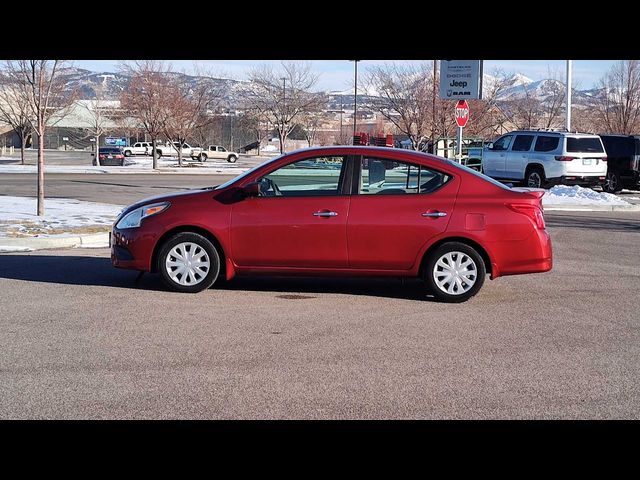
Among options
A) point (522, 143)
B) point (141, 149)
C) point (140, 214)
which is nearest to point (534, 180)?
point (522, 143)

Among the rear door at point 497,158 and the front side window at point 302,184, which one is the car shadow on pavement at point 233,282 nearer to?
the front side window at point 302,184

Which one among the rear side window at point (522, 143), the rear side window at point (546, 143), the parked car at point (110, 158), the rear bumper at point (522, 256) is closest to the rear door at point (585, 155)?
the rear side window at point (546, 143)

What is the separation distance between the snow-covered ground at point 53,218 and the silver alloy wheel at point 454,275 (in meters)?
7.33

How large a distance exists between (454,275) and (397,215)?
90 centimetres

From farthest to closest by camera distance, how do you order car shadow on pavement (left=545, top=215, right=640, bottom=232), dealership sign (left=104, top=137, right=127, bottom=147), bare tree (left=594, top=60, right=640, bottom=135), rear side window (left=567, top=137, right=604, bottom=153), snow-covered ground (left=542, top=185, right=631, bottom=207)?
dealership sign (left=104, top=137, right=127, bottom=147), bare tree (left=594, top=60, right=640, bottom=135), rear side window (left=567, top=137, right=604, bottom=153), snow-covered ground (left=542, top=185, right=631, bottom=207), car shadow on pavement (left=545, top=215, right=640, bottom=232)

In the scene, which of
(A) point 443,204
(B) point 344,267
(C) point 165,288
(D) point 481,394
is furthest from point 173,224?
(D) point 481,394

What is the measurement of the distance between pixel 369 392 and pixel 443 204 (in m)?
3.70

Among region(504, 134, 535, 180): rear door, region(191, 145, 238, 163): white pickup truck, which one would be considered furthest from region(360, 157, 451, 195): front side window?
region(191, 145, 238, 163): white pickup truck

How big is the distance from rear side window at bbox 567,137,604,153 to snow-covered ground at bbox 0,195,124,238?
13.1 metres

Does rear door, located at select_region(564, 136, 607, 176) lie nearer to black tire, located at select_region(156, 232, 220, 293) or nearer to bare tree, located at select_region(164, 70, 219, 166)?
black tire, located at select_region(156, 232, 220, 293)

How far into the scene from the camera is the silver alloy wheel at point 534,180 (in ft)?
80.0

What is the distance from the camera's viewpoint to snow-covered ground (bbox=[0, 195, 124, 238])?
14055 mm

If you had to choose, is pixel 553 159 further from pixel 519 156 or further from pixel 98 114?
pixel 98 114

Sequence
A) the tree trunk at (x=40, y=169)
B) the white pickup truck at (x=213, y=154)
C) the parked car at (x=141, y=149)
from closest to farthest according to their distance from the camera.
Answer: the tree trunk at (x=40, y=169) < the white pickup truck at (x=213, y=154) < the parked car at (x=141, y=149)
